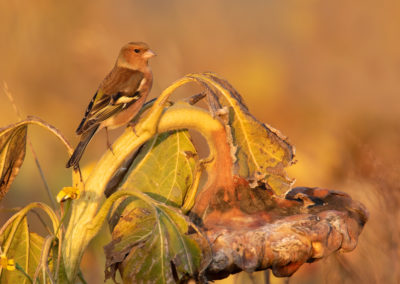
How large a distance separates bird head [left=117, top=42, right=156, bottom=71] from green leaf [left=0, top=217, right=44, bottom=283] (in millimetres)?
745

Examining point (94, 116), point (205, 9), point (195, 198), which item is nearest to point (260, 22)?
point (205, 9)

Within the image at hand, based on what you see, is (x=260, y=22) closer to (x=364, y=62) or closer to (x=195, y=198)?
(x=364, y=62)

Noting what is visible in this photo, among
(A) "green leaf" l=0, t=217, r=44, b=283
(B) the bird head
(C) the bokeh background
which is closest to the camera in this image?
(A) "green leaf" l=0, t=217, r=44, b=283

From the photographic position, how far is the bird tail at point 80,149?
1.81 metres

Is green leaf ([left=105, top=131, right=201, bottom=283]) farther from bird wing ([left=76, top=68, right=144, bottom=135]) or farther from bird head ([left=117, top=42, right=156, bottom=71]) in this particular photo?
bird head ([left=117, top=42, right=156, bottom=71])

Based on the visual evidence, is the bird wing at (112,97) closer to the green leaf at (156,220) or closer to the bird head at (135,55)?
the bird head at (135,55)

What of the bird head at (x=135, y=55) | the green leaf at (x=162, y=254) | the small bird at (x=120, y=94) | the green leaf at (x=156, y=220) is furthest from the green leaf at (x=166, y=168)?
the bird head at (x=135, y=55)

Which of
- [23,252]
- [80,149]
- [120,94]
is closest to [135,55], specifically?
[120,94]

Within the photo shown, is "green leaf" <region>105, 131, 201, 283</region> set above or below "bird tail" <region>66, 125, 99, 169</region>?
below

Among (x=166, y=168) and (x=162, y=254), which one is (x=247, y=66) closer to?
(x=166, y=168)

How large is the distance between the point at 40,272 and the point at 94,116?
24.0 inches

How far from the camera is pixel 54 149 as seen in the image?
364 centimetres

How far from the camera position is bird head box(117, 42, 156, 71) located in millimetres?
2580

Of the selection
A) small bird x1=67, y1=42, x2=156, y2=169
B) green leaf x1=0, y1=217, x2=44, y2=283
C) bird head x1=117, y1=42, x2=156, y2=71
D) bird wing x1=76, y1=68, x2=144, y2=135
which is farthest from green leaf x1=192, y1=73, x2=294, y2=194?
bird head x1=117, y1=42, x2=156, y2=71
